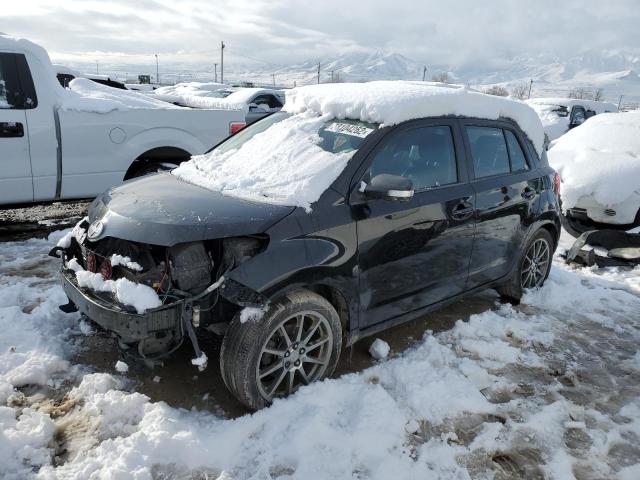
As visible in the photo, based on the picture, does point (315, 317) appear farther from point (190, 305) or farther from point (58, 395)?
point (58, 395)

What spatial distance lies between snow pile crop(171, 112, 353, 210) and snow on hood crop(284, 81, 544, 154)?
16cm

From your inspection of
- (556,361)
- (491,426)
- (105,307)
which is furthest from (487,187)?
(105,307)

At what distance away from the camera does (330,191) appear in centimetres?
310

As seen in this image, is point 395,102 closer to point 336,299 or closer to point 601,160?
point 336,299

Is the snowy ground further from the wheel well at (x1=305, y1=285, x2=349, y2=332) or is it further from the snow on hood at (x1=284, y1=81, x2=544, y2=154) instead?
the snow on hood at (x1=284, y1=81, x2=544, y2=154)

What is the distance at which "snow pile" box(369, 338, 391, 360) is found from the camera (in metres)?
3.67

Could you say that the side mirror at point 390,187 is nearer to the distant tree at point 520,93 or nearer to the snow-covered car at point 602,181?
the snow-covered car at point 602,181

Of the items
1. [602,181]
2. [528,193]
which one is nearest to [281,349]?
[528,193]

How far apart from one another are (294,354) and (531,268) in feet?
9.59

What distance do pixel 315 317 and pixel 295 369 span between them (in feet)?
1.11

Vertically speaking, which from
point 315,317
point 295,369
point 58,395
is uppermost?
point 315,317

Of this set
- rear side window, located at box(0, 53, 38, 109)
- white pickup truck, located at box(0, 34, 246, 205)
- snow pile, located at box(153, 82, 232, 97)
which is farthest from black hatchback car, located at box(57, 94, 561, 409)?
snow pile, located at box(153, 82, 232, 97)

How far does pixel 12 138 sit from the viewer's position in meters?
5.14

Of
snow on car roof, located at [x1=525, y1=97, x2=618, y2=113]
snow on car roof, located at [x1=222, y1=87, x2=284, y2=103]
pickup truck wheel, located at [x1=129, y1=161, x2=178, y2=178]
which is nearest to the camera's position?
pickup truck wheel, located at [x1=129, y1=161, x2=178, y2=178]
